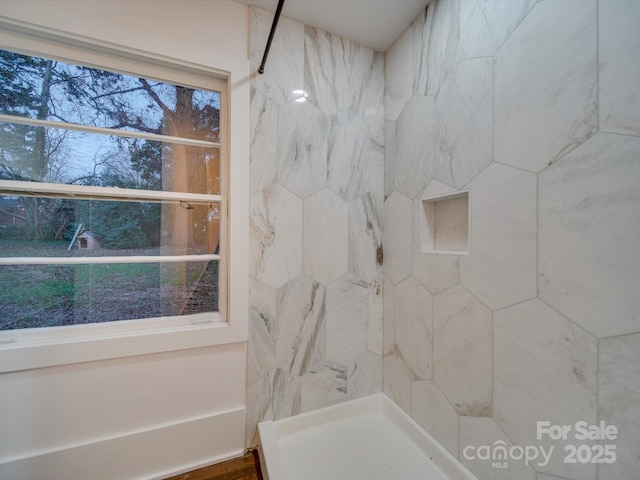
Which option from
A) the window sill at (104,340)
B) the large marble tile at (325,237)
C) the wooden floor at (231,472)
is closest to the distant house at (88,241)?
the window sill at (104,340)

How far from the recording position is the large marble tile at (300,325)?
1.07m

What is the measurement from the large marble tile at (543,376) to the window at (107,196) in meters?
1.00

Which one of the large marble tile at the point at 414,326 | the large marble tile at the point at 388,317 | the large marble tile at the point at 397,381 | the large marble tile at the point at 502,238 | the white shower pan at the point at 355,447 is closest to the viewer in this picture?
the large marble tile at the point at 502,238

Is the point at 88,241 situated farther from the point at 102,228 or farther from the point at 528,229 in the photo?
the point at 528,229

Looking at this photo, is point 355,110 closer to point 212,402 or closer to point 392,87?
point 392,87

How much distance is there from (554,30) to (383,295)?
1078 mm

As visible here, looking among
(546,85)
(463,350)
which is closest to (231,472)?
(463,350)

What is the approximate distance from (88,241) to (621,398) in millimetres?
1540

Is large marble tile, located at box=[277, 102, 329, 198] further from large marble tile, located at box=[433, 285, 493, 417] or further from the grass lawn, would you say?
large marble tile, located at box=[433, 285, 493, 417]

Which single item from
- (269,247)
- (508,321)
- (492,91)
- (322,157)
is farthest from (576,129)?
(269,247)

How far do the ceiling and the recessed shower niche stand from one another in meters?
0.81

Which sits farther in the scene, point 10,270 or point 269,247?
point 269,247

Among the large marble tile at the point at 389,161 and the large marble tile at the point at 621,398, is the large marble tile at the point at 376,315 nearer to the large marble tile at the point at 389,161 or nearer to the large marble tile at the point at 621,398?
the large marble tile at the point at 389,161

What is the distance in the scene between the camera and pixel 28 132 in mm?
819
